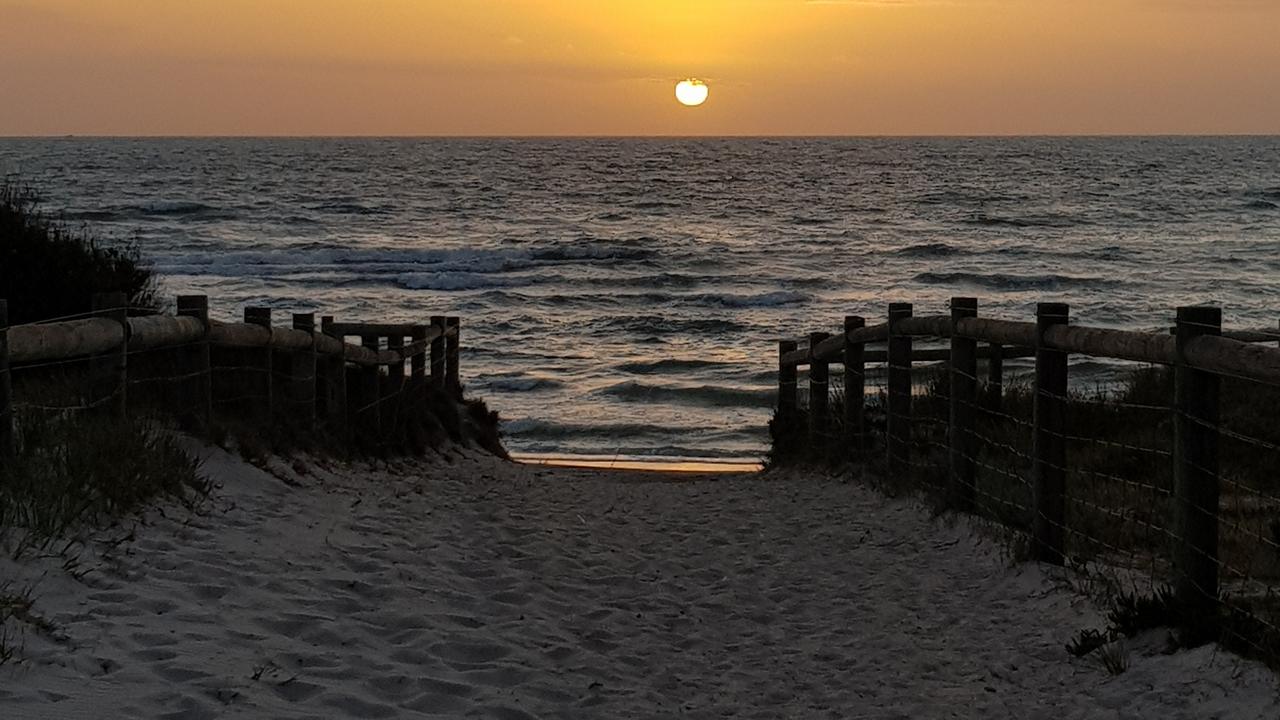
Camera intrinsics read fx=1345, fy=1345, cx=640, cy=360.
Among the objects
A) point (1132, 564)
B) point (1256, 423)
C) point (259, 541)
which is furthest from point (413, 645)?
point (1256, 423)

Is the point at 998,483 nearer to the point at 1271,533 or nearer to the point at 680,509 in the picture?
the point at 1271,533

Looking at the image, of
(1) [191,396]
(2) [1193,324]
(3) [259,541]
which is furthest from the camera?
(1) [191,396]

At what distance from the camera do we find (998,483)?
30.0 feet

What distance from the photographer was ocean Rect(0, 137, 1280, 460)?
2727 centimetres

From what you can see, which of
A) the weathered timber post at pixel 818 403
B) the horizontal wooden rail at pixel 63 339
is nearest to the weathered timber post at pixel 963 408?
the weathered timber post at pixel 818 403

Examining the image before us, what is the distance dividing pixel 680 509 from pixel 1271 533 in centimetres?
459

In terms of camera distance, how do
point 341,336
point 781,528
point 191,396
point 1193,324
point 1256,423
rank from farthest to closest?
point 341,336 < point 1256,423 < point 781,528 < point 191,396 < point 1193,324

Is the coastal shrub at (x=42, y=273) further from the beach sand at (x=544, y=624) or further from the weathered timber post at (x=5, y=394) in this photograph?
the weathered timber post at (x=5, y=394)

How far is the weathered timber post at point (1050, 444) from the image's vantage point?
7234 millimetres

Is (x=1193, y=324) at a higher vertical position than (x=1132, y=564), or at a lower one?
higher

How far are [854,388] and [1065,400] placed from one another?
17.2 ft

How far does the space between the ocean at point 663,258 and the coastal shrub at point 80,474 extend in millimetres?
9356

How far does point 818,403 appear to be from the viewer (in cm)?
A: 1427

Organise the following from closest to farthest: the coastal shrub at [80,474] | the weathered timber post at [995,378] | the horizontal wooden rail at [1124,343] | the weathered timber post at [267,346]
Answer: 1. the horizontal wooden rail at [1124,343]
2. the coastal shrub at [80,474]
3. the weathered timber post at [267,346]
4. the weathered timber post at [995,378]
